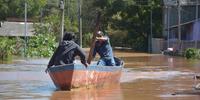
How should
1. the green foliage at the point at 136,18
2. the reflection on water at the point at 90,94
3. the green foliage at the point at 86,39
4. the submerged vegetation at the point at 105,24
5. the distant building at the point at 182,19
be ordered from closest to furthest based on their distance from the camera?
the reflection on water at the point at 90,94 → the submerged vegetation at the point at 105,24 → the distant building at the point at 182,19 → the green foliage at the point at 136,18 → the green foliage at the point at 86,39

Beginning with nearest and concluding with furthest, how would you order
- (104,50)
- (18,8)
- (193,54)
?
(104,50) → (193,54) → (18,8)

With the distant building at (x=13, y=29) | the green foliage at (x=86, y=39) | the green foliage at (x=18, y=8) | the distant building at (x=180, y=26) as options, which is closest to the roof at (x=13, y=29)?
the distant building at (x=13, y=29)

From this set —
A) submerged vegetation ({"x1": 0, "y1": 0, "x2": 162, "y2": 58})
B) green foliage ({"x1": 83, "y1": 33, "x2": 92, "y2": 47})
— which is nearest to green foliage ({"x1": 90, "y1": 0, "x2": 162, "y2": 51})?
submerged vegetation ({"x1": 0, "y1": 0, "x2": 162, "y2": 58})

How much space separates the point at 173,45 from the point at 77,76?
4801cm

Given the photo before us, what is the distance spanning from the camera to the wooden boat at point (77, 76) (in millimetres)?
16047

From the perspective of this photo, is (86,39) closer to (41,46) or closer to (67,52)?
(41,46)

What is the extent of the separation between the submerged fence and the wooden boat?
37546 mm

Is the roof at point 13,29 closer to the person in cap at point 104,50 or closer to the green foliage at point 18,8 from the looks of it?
the green foliage at point 18,8

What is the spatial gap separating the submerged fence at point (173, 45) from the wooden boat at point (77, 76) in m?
37.5

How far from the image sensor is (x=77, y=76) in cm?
1636

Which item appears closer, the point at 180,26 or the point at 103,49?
the point at 103,49

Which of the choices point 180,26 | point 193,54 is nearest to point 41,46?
point 193,54

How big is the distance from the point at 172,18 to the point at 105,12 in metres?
13.6

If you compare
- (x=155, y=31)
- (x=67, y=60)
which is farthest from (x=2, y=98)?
(x=155, y=31)
